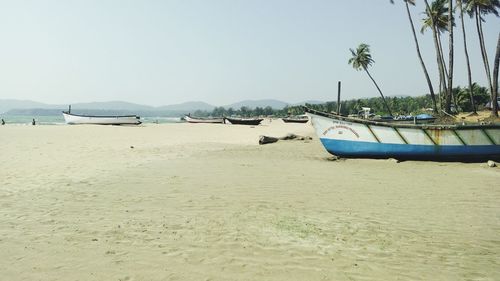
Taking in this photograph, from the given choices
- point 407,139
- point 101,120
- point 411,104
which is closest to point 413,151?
point 407,139

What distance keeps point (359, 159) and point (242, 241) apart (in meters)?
11.1

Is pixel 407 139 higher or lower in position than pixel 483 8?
lower

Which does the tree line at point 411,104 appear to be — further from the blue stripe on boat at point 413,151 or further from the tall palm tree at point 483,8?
the blue stripe on boat at point 413,151

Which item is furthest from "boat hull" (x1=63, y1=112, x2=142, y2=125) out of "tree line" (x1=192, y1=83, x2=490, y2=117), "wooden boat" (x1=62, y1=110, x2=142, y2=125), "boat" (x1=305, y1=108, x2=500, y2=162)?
"boat" (x1=305, y1=108, x2=500, y2=162)

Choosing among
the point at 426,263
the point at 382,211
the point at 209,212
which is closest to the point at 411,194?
the point at 382,211

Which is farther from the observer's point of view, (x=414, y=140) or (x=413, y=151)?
(x=413, y=151)

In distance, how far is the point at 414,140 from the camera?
1462 centimetres

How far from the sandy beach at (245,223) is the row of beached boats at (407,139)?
8.57ft

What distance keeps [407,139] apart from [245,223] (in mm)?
10793

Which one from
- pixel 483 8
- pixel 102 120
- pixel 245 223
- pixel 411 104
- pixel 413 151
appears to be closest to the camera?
pixel 245 223

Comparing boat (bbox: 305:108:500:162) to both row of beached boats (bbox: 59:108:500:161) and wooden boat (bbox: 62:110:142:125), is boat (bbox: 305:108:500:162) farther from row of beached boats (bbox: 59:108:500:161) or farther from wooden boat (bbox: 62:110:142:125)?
wooden boat (bbox: 62:110:142:125)

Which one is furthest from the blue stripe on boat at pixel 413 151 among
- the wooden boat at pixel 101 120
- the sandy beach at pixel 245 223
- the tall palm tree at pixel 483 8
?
the wooden boat at pixel 101 120

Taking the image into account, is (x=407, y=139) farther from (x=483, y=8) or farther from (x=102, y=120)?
(x=102, y=120)

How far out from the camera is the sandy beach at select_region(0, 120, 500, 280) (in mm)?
4453
